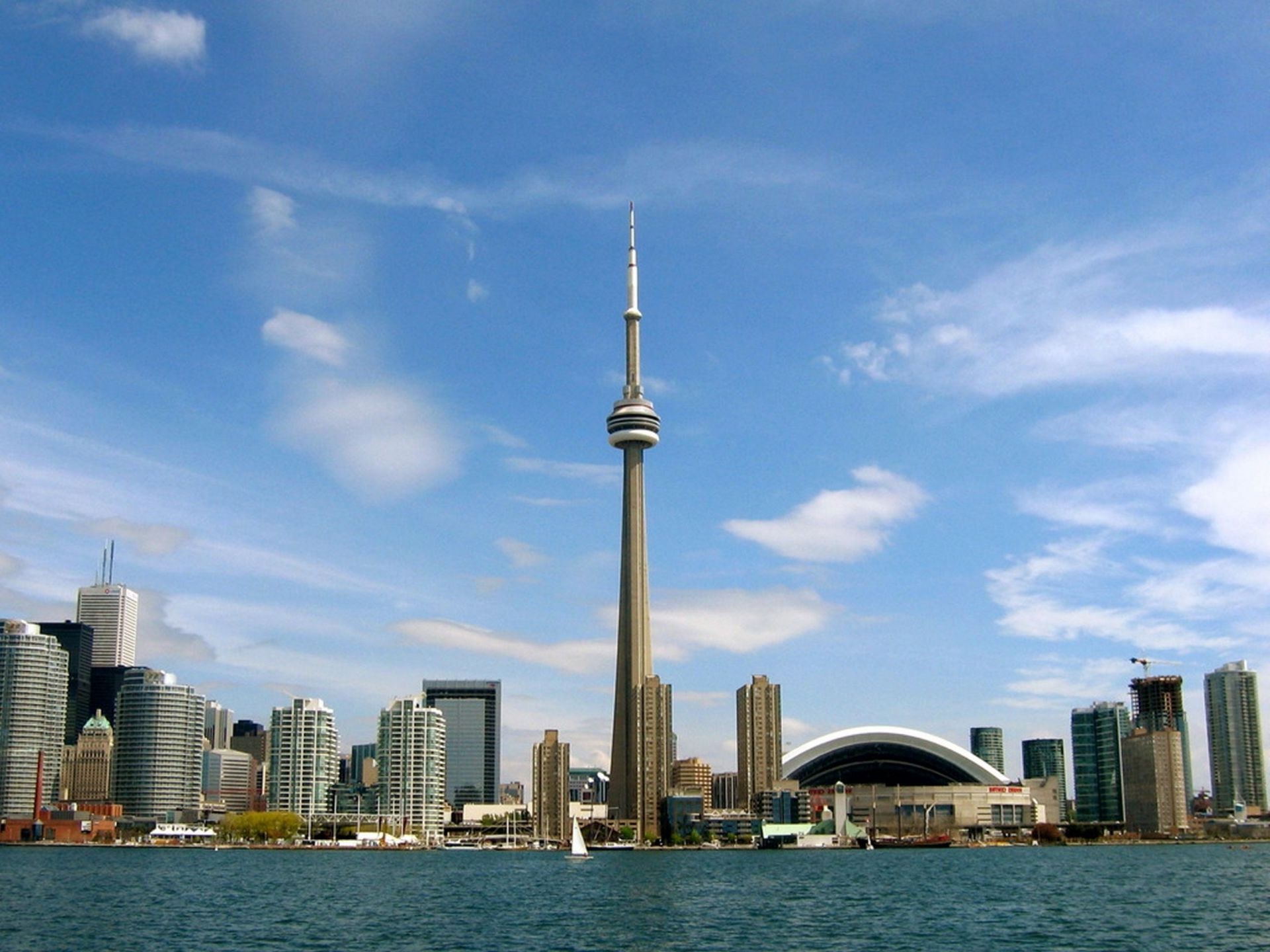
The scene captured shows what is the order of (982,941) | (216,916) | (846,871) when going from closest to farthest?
(982,941), (216,916), (846,871)

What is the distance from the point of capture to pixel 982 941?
82938 mm

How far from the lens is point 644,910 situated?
106250mm

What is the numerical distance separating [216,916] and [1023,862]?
132627 mm

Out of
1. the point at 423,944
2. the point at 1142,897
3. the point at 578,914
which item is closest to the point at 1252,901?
the point at 1142,897

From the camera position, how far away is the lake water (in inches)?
3282

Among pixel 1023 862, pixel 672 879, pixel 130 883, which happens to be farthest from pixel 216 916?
pixel 1023 862

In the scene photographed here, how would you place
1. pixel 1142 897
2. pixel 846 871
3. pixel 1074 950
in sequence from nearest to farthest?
1. pixel 1074 950
2. pixel 1142 897
3. pixel 846 871

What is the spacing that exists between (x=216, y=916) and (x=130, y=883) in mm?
48369

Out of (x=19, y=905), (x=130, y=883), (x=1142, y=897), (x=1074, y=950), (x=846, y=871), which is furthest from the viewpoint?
(x=846, y=871)

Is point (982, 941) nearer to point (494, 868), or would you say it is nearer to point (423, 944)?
point (423, 944)

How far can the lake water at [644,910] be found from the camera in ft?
274

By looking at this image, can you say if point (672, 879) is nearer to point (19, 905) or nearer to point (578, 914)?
point (578, 914)

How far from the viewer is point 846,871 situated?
561ft

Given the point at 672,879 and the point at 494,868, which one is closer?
the point at 672,879
